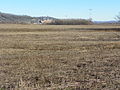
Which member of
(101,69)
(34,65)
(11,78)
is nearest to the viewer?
(11,78)

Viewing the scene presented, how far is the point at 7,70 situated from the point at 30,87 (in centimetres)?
412

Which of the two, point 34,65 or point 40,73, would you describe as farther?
point 34,65

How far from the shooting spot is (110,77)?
12.6 meters

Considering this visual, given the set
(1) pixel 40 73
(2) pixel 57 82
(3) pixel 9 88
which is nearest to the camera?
(3) pixel 9 88

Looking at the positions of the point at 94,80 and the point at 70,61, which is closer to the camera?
the point at 94,80

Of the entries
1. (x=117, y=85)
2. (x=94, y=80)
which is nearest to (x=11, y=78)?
(x=94, y=80)

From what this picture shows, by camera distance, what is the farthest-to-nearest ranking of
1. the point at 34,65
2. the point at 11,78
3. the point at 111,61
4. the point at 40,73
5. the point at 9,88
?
the point at 111,61, the point at 34,65, the point at 40,73, the point at 11,78, the point at 9,88

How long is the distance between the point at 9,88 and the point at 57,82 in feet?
6.28

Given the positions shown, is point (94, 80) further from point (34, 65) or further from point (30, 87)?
point (34, 65)

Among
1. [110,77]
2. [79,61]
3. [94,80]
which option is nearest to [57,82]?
[94,80]

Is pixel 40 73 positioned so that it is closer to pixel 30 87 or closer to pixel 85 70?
pixel 85 70

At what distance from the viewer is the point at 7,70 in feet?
47.1

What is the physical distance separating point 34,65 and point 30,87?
5.36 meters

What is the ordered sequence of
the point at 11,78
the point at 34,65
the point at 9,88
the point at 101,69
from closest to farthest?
the point at 9,88, the point at 11,78, the point at 101,69, the point at 34,65
